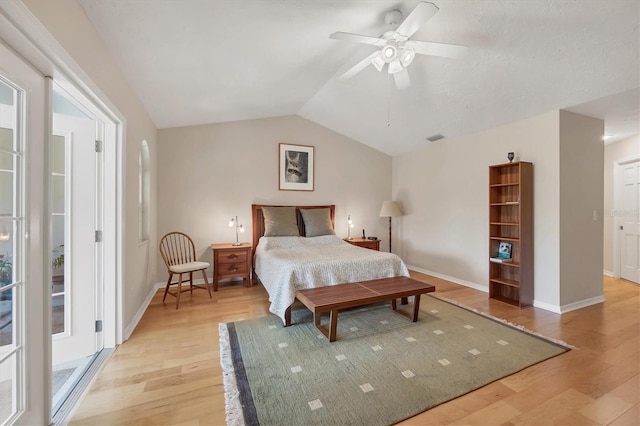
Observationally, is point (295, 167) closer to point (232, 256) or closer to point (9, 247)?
point (232, 256)

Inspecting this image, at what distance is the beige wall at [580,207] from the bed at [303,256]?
73.6 inches

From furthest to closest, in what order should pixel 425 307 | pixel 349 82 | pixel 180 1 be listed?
pixel 349 82 < pixel 425 307 < pixel 180 1

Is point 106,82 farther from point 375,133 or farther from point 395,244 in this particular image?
point 395,244

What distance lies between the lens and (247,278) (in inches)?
155

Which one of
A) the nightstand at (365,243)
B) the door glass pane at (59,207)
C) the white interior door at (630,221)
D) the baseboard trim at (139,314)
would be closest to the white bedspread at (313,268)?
the nightstand at (365,243)

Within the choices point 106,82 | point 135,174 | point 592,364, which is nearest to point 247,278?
point 135,174

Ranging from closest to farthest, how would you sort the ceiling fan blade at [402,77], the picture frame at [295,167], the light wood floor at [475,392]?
the light wood floor at [475,392], the ceiling fan blade at [402,77], the picture frame at [295,167]

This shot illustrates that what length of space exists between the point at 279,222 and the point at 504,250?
3.09m

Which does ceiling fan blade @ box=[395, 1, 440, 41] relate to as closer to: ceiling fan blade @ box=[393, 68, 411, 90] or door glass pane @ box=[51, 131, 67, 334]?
ceiling fan blade @ box=[393, 68, 411, 90]

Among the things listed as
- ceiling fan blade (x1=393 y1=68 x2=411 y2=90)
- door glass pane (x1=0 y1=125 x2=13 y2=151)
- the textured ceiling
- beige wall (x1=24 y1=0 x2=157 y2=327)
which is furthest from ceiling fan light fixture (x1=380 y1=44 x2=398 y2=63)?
door glass pane (x1=0 y1=125 x2=13 y2=151)

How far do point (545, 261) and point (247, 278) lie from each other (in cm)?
379

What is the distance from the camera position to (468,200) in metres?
3.99

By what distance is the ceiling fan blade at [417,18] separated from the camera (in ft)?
5.21

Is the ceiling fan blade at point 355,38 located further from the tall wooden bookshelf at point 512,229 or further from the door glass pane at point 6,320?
the tall wooden bookshelf at point 512,229
